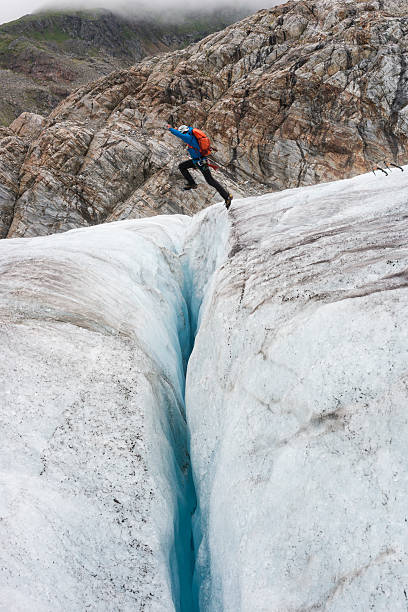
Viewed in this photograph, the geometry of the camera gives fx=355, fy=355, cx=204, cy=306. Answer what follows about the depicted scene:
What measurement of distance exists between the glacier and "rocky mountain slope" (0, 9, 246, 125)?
4394 inches

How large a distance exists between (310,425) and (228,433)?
162cm

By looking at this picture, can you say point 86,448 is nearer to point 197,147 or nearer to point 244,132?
point 197,147

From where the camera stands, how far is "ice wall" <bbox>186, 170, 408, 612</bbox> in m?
3.26

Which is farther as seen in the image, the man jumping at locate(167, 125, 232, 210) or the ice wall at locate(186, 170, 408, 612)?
the man jumping at locate(167, 125, 232, 210)

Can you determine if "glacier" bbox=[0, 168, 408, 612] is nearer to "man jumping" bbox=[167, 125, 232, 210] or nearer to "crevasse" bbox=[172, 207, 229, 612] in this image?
"crevasse" bbox=[172, 207, 229, 612]

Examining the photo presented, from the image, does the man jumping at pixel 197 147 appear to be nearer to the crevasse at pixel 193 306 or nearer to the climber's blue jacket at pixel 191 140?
the climber's blue jacket at pixel 191 140

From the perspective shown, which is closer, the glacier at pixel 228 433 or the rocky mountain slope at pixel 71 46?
the glacier at pixel 228 433

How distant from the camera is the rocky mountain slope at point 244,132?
3928 centimetres

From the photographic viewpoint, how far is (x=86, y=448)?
15.5 ft

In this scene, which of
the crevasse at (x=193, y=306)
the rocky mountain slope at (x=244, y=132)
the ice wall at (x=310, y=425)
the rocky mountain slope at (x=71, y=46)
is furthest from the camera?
the rocky mountain slope at (x=71, y=46)

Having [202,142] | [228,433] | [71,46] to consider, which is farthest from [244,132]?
[71,46]

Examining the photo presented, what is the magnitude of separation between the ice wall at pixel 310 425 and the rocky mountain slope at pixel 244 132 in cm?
3350

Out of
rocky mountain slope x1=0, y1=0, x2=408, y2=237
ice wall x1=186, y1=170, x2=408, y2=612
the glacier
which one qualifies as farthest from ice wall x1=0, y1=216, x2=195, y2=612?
rocky mountain slope x1=0, y1=0, x2=408, y2=237

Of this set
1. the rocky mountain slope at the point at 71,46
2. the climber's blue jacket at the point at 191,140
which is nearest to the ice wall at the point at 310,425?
the climber's blue jacket at the point at 191,140
